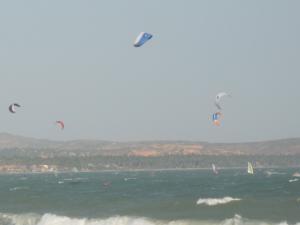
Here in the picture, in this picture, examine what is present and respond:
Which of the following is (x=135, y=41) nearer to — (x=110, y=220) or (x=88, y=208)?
(x=110, y=220)

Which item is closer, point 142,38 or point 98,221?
point 142,38

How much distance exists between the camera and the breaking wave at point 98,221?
42.3 m

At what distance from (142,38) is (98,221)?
1520cm

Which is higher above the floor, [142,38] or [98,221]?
[142,38]

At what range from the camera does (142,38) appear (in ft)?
112

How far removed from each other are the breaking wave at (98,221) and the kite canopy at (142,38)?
12.1 m

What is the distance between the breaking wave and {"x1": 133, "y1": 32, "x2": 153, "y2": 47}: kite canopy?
1205 cm

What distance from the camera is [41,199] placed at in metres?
71.2

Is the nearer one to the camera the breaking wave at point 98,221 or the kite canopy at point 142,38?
the kite canopy at point 142,38

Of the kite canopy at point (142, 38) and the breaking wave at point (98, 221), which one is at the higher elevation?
the kite canopy at point (142, 38)

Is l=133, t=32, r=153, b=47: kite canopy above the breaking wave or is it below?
above

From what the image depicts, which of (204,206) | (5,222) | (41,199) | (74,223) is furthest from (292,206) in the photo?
(41,199)

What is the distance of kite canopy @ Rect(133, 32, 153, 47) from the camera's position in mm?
33569

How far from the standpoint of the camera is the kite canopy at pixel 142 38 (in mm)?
33569
